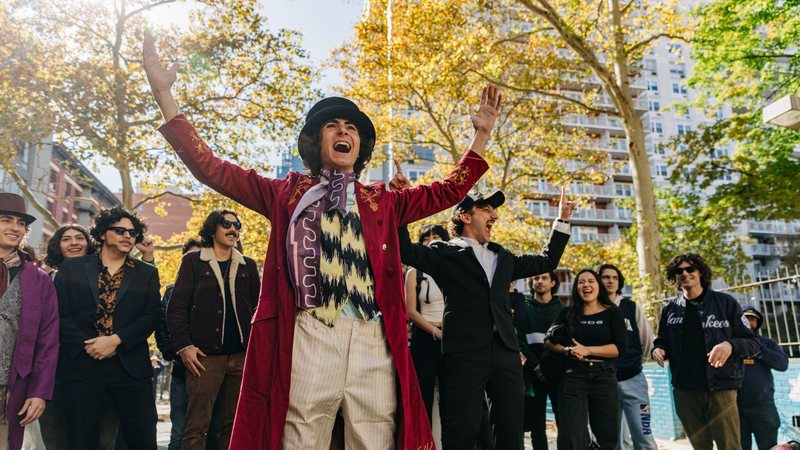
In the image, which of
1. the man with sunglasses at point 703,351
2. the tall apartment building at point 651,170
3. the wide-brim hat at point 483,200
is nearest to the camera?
the wide-brim hat at point 483,200

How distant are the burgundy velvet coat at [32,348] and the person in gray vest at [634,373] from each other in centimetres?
499

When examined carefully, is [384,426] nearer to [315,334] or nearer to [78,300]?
[315,334]

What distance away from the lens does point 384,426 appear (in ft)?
8.42

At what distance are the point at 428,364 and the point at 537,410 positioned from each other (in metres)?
1.44

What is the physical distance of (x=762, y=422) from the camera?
6363 mm

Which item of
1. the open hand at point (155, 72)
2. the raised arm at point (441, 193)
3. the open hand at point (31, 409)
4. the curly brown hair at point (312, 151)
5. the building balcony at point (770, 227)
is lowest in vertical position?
the open hand at point (31, 409)

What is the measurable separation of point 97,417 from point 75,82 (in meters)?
14.1

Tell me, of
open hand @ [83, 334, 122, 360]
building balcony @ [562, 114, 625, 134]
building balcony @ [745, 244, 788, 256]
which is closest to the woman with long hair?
open hand @ [83, 334, 122, 360]

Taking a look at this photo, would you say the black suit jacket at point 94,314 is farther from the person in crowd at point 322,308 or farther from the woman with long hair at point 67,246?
the person in crowd at point 322,308

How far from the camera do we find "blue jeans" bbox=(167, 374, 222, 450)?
17.2 feet

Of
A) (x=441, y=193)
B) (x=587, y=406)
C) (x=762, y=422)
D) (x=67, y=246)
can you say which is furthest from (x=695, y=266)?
(x=67, y=246)

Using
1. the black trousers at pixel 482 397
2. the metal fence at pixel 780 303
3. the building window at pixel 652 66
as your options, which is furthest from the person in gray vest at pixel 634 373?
the building window at pixel 652 66

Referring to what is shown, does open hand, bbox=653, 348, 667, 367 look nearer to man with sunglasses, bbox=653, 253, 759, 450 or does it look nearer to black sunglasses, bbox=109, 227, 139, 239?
man with sunglasses, bbox=653, 253, 759, 450

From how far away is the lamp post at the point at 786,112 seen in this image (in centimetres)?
732
